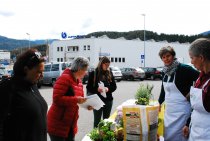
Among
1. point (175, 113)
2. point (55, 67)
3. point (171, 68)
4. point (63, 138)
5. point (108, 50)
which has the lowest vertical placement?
point (55, 67)

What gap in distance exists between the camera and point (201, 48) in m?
3.23

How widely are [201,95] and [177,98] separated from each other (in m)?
1.15

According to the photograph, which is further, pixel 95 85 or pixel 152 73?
pixel 152 73

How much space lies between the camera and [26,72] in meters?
3.04

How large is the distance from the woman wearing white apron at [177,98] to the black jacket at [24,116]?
1821mm

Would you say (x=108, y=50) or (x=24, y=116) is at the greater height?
(x=108, y=50)

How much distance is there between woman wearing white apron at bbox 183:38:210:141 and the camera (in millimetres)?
3080

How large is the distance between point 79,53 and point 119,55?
284 inches

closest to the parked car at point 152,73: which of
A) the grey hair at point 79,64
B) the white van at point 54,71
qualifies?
the white van at point 54,71

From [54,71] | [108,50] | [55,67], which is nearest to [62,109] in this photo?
[54,71]

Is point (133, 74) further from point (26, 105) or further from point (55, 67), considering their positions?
point (26, 105)

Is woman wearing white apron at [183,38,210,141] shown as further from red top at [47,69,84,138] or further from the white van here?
the white van

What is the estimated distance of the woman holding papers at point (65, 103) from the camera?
4.29m

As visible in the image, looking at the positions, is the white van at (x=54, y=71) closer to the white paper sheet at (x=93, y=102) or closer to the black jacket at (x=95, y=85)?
the black jacket at (x=95, y=85)
